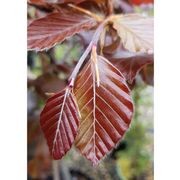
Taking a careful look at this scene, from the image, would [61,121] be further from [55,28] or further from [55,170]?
[55,170]

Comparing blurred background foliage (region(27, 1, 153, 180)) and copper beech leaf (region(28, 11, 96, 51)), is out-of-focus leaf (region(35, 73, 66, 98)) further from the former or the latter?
copper beech leaf (region(28, 11, 96, 51))

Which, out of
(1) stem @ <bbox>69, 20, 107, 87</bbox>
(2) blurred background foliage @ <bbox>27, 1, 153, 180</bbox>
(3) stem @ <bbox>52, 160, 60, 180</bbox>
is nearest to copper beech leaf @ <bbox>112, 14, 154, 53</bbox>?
(1) stem @ <bbox>69, 20, 107, 87</bbox>

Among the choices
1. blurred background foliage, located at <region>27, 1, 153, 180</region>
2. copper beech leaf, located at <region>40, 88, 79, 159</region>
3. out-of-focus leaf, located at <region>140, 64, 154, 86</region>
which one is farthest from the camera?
blurred background foliage, located at <region>27, 1, 153, 180</region>

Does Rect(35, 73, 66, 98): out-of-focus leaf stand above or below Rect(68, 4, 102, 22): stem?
below

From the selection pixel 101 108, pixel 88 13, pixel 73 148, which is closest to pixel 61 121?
pixel 101 108

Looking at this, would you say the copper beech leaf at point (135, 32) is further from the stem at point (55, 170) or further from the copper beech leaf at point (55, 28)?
the stem at point (55, 170)
